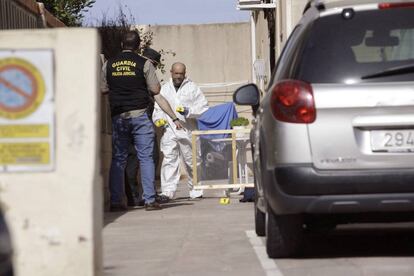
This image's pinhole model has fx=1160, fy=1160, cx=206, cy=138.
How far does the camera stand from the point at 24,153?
6.42 m

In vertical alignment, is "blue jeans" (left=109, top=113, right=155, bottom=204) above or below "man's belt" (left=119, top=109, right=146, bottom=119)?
below

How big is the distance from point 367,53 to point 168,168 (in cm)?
775

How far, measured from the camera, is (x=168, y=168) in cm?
1552

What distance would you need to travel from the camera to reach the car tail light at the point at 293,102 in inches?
305

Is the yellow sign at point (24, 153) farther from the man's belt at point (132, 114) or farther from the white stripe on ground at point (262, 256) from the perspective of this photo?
the man's belt at point (132, 114)

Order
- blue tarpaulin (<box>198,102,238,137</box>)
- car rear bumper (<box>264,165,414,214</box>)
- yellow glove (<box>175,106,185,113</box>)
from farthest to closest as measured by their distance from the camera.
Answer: blue tarpaulin (<box>198,102,238,137</box>) → yellow glove (<box>175,106,185,113</box>) → car rear bumper (<box>264,165,414,214</box>)

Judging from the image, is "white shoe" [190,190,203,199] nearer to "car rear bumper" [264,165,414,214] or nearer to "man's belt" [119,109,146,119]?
"man's belt" [119,109,146,119]

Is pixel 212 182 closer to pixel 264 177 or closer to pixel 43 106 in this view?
pixel 264 177

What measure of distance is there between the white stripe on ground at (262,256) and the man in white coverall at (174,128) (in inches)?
202

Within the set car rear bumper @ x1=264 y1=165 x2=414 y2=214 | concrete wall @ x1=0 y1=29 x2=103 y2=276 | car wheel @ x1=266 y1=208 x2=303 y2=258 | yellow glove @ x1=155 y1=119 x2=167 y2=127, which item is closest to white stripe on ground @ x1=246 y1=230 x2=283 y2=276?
car wheel @ x1=266 y1=208 x2=303 y2=258

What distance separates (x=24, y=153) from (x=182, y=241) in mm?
3622

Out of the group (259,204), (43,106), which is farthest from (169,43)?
(43,106)

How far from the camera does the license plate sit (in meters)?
7.67

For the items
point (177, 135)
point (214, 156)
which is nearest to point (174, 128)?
point (177, 135)
